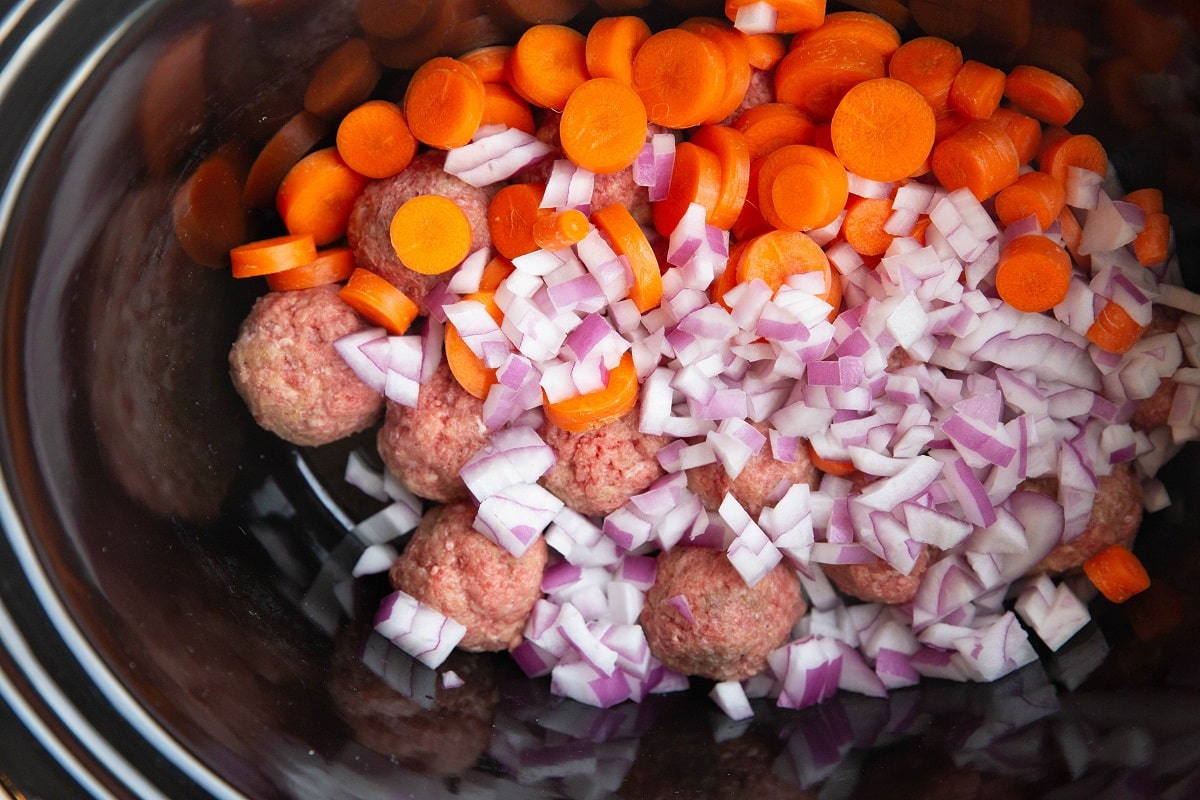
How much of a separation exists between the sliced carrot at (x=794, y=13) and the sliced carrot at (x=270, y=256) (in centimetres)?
97

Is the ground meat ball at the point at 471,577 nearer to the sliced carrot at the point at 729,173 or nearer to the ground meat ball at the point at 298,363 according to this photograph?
the ground meat ball at the point at 298,363

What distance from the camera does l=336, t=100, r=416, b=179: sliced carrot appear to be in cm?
183

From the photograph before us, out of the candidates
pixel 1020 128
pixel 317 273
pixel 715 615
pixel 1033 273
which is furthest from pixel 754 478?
pixel 317 273

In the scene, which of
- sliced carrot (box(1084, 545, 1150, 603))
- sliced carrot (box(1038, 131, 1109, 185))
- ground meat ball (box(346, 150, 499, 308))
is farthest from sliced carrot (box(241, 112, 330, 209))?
sliced carrot (box(1084, 545, 1150, 603))

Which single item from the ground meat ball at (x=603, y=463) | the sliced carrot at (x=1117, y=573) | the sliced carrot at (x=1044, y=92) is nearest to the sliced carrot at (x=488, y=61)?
the ground meat ball at (x=603, y=463)

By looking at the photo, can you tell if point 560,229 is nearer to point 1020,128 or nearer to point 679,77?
point 679,77

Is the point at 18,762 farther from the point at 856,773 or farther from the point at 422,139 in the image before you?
the point at 856,773

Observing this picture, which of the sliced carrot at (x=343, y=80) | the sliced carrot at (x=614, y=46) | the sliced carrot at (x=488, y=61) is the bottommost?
the sliced carrot at (x=614, y=46)

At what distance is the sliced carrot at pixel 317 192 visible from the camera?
187 cm

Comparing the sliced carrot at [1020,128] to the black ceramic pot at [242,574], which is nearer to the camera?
the black ceramic pot at [242,574]

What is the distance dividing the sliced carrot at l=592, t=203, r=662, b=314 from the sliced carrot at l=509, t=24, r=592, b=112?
0.27 meters

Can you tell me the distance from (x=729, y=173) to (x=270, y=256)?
0.93 m

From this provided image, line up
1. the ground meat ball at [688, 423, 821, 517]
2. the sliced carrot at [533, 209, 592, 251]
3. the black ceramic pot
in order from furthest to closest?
the ground meat ball at [688, 423, 821, 517]
the sliced carrot at [533, 209, 592, 251]
the black ceramic pot

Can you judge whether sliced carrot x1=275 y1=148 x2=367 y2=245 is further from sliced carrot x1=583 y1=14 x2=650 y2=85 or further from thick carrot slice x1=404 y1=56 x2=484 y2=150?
sliced carrot x1=583 y1=14 x2=650 y2=85
